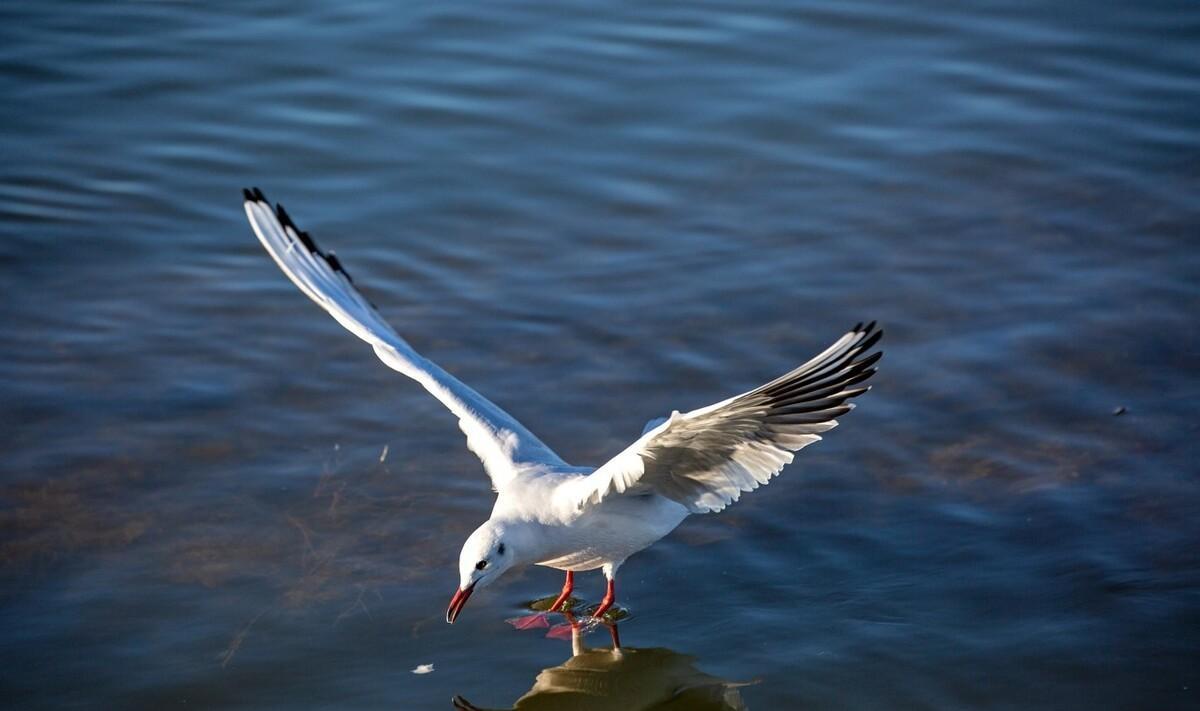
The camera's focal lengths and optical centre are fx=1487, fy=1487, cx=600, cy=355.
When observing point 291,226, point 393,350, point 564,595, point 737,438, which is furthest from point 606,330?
point 737,438

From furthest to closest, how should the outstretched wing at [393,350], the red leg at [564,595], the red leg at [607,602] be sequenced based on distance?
the outstretched wing at [393,350] → the red leg at [564,595] → the red leg at [607,602]

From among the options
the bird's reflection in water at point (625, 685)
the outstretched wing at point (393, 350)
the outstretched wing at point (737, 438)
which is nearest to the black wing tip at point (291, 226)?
the outstretched wing at point (393, 350)

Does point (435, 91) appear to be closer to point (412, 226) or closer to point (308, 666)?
point (412, 226)

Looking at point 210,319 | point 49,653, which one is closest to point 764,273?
point 210,319

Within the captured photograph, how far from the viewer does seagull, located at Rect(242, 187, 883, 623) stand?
18.3ft

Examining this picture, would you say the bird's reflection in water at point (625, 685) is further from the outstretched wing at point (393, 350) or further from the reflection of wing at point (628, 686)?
the outstretched wing at point (393, 350)

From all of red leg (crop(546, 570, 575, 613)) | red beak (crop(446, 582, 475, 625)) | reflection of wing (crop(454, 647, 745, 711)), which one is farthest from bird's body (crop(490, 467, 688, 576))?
reflection of wing (crop(454, 647, 745, 711))

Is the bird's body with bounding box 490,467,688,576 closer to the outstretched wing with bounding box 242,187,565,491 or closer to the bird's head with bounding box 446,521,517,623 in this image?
the bird's head with bounding box 446,521,517,623

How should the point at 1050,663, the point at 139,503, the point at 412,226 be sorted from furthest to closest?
the point at 412,226 → the point at 139,503 → the point at 1050,663

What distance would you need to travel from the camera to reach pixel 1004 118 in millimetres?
11234

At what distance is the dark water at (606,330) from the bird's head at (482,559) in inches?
12.6

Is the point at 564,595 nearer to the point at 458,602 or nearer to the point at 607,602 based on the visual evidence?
the point at 607,602

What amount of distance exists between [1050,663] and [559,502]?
81.1 inches

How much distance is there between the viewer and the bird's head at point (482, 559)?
5941 millimetres
